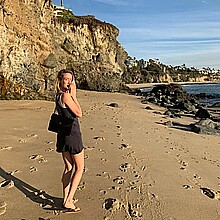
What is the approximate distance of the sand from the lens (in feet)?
12.2

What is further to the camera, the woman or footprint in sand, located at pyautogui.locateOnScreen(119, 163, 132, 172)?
footprint in sand, located at pyautogui.locateOnScreen(119, 163, 132, 172)

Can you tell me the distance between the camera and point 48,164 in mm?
5223

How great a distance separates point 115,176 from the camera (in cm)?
479

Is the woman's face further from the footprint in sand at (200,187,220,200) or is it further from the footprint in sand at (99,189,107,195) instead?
the footprint in sand at (200,187,220,200)

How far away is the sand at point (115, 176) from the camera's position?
3.72 meters

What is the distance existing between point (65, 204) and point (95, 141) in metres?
3.50

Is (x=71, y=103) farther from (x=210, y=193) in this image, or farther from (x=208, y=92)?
(x=208, y=92)

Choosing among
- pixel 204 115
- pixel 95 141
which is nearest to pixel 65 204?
pixel 95 141

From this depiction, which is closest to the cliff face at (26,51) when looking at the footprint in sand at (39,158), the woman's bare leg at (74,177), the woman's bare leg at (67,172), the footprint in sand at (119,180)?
the footprint in sand at (39,158)

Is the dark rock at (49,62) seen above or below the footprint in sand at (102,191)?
above

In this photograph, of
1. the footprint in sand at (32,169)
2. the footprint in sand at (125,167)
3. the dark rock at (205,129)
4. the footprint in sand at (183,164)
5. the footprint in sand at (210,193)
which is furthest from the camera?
the dark rock at (205,129)

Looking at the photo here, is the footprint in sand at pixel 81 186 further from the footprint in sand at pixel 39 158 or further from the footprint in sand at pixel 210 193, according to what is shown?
the footprint in sand at pixel 210 193

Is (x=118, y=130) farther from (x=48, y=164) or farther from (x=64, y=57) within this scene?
(x=64, y=57)

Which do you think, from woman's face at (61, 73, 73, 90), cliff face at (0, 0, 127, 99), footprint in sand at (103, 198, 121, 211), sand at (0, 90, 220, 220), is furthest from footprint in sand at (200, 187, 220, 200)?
cliff face at (0, 0, 127, 99)
